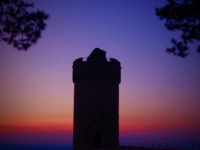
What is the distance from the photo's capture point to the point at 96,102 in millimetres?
23578

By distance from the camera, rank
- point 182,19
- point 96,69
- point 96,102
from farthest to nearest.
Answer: point 96,69
point 96,102
point 182,19

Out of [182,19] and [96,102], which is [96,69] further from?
[182,19]

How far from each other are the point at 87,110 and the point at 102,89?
179 centimetres

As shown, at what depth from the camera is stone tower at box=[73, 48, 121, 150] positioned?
923 inches

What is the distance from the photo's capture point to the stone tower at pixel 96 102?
23.5m

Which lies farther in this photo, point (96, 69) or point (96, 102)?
point (96, 69)

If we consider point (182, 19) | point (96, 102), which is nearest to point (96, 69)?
point (96, 102)

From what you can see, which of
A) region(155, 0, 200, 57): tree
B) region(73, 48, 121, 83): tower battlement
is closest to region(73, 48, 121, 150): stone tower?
region(73, 48, 121, 83): tower battlement

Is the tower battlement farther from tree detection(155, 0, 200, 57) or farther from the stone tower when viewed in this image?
tree detection(155, 0, 200, 57)

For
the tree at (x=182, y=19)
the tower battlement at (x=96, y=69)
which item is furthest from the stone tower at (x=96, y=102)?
the tree at (x=182, y=19)

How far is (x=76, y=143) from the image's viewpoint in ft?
78.3

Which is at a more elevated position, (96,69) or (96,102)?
(96,69)

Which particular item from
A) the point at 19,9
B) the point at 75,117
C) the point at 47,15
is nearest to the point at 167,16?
the point at 47,15

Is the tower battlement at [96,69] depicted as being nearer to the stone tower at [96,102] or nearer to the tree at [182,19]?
the stone tower at [96,102]
